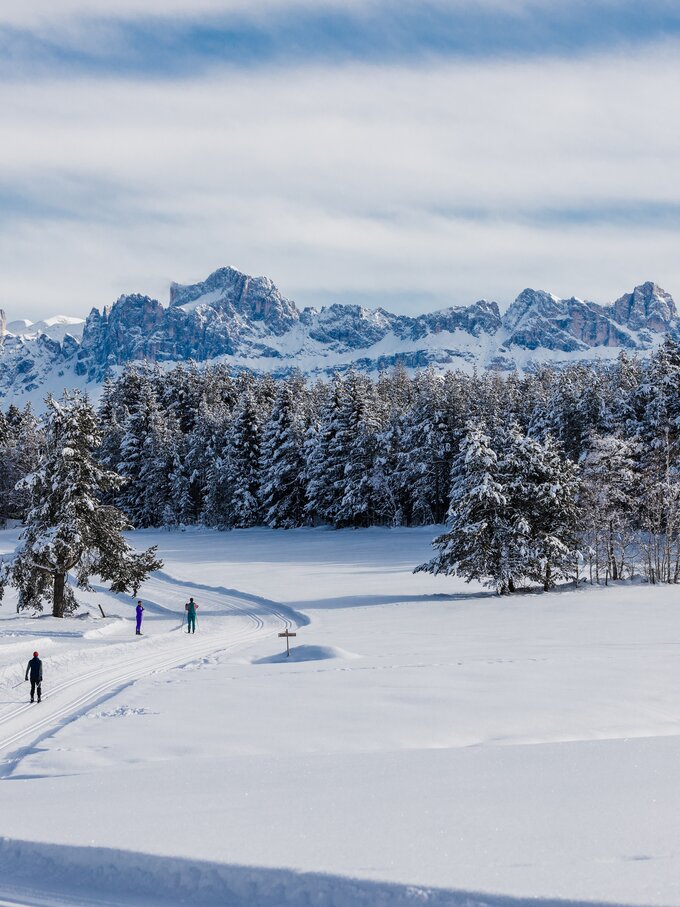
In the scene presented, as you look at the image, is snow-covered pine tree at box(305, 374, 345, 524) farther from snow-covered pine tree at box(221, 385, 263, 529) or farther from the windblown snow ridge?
the windblown snow ridge

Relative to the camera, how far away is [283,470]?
2911 inches

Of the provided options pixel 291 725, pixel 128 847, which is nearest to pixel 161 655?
pixel 291 725

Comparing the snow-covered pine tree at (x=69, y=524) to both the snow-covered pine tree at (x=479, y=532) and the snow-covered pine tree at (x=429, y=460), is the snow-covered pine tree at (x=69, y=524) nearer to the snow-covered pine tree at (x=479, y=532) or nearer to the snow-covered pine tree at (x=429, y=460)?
the snow-covered pine tree at (x=479, y=532)

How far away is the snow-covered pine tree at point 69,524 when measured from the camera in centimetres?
3161

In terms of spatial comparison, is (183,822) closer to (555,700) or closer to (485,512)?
(555,700)

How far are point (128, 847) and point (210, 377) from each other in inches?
4008

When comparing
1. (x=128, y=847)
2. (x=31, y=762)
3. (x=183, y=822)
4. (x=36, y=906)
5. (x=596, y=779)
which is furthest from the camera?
(x=31, y=762)

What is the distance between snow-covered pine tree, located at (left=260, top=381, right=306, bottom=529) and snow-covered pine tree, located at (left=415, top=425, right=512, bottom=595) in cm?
3883

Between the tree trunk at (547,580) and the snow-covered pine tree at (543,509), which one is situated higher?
the snow-covered pine tree at (543,509)

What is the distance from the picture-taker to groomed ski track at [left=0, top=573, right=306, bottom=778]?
15.8 meters

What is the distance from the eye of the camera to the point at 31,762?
11.3 m

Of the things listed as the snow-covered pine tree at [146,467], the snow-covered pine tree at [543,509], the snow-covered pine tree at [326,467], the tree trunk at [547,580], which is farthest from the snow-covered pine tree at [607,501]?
the snow-covered pine tree at [146,467]

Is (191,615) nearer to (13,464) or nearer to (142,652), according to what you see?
(142,652)

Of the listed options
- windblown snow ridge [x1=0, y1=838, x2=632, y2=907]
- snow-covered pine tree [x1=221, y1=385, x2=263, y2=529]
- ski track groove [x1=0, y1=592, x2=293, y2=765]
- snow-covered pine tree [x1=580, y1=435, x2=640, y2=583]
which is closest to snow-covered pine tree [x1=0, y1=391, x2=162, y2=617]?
ski track groove [x1=0, y1=592, x2=293, y2=765]
